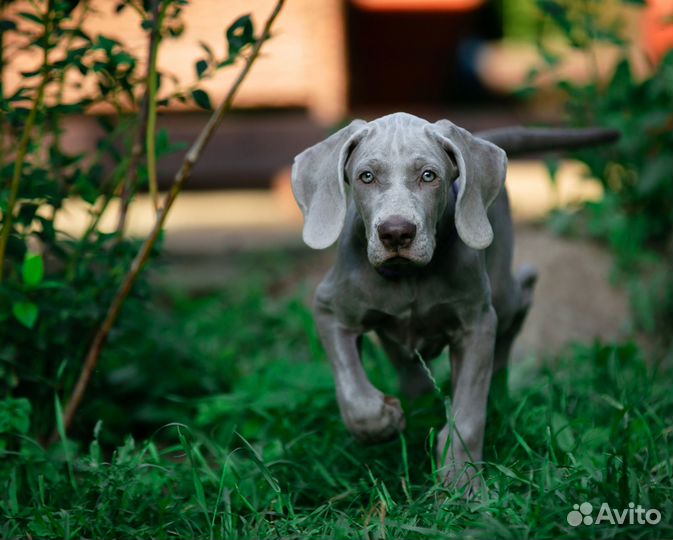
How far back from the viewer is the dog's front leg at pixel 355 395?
2635 millimetres

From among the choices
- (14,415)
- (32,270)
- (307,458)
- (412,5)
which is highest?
(412,5)

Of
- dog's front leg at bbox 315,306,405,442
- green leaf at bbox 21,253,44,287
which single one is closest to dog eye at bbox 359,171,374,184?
dog's front leg at bbox 315,306,405,442

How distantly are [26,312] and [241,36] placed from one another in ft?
3.64

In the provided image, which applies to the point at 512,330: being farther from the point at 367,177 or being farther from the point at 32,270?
the point at 32,270

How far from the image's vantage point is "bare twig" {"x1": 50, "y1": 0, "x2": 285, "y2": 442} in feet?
9.39

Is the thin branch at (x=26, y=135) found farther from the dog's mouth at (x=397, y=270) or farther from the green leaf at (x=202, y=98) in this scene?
the dog's mouth at (x=397, y=270)

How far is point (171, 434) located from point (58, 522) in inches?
49.2

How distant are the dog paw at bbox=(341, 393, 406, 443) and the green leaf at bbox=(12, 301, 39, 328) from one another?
3.42ft

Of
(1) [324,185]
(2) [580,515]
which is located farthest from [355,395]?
(2) [580,515]

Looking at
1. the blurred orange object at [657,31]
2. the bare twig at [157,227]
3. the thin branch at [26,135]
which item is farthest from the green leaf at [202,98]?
the blurred orange object at [657,31]

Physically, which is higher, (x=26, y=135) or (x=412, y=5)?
(x=412, y=5)

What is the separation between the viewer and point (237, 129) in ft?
21.9

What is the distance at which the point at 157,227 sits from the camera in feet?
9.56

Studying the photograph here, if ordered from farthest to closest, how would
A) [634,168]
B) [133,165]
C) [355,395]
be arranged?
[634,168]
[133,165]
[355,395]
